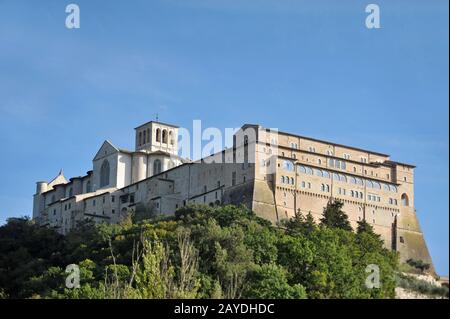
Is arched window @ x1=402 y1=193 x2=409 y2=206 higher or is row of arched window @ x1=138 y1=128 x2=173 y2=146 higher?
row of arched window @ x1=138 y1=128 x2=173 y2=146

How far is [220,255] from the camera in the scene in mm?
53469

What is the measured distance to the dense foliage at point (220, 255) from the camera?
49.6m

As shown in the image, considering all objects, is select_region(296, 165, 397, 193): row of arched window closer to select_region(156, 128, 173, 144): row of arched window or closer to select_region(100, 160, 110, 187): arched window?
select_region(100, 160, 110, 187): arched window

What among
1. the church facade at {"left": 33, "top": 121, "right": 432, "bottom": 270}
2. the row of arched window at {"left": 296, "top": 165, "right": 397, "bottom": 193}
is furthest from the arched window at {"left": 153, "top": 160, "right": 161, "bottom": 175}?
the row of arched window at {"left": 296, "top": 165, "right": 397, "bottom": 193}

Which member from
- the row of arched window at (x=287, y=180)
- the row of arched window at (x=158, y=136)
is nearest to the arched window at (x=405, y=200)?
the row of arched window at (x=287, y=180)

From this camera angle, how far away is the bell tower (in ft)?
315

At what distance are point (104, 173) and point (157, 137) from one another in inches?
253

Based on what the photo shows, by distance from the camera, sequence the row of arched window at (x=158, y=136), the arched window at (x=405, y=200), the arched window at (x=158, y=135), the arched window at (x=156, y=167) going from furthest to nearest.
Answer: the row of arched window at (x=158, y=136) → the arched window at (x=158, y=135) → the arched window at (x=156, y=167) → the arched window at (x=405, y=200)

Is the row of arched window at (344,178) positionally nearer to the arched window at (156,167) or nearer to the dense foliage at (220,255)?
the dense foliage at (220,255)

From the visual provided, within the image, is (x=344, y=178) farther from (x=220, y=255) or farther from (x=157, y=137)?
(x=220, y=255)

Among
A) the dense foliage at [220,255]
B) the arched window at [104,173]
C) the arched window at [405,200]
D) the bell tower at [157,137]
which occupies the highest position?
the bell tower at [157,137]

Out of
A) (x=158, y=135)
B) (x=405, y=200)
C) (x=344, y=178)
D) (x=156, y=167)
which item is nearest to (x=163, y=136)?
(x=158, y=135)
